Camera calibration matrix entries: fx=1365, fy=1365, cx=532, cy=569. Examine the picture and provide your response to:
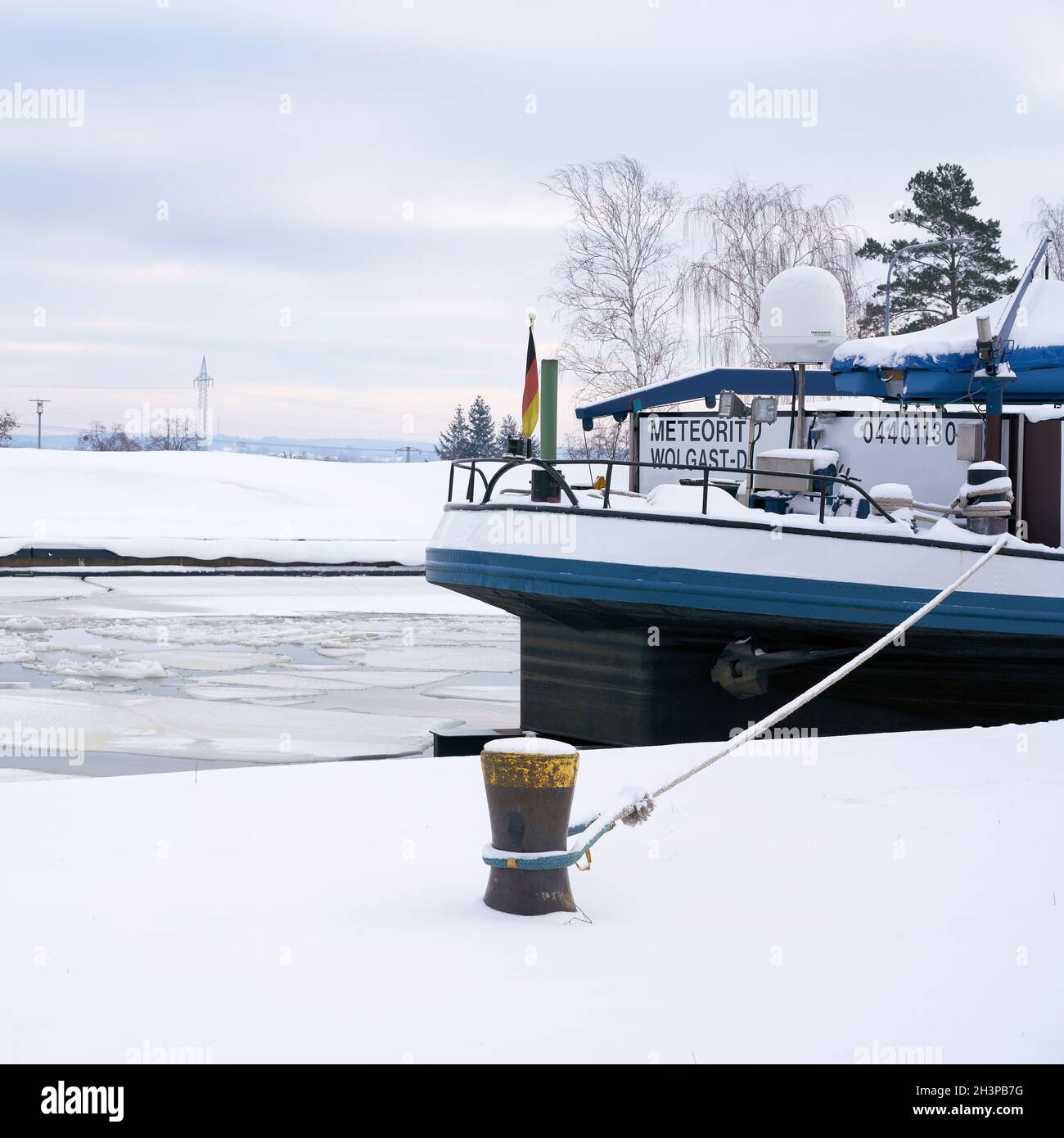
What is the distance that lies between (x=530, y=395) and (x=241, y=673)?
15.4 ft

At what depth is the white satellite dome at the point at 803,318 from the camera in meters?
11.5

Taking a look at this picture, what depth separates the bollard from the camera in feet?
14.9

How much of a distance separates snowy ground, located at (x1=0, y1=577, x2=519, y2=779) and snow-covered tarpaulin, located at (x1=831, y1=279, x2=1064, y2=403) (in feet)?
Result: 13.5

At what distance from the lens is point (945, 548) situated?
949cm

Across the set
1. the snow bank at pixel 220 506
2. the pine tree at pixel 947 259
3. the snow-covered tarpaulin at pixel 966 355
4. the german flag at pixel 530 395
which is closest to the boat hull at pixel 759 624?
the german flag at pixel 530 395

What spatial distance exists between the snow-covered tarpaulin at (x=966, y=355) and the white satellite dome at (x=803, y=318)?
682mm

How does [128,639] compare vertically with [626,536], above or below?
below

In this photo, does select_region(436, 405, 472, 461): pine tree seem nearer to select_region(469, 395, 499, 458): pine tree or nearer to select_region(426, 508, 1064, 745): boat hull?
select_region(469, 395, 499, 458): pine tree

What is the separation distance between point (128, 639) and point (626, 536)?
820 centimetres

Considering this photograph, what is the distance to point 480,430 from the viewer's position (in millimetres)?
88188

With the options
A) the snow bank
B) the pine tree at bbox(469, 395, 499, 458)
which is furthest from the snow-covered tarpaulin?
the pine tree at bbox(469, 395, 499, 458)
